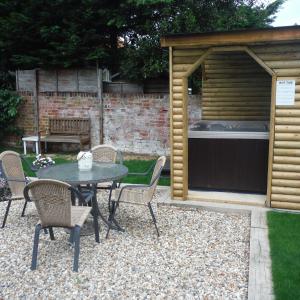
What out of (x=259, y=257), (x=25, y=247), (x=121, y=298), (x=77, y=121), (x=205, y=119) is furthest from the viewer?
(x=77, y=121)

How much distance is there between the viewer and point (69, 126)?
10000 millimetres

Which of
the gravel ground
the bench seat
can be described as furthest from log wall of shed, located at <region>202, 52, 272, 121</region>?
the gravel ground

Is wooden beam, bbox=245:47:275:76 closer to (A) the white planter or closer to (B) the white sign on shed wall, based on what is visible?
(B) the white sign on shed wall

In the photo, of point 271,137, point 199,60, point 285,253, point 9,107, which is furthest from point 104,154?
point 9,107

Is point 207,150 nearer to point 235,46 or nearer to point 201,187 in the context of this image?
point 201,187

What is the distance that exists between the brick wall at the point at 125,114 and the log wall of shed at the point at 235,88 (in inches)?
39.1

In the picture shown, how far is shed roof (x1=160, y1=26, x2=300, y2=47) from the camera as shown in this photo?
464cm

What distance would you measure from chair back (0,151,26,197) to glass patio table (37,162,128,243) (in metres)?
0.48

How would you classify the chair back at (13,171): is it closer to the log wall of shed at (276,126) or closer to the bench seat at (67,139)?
the log wall of shed at (276,126)

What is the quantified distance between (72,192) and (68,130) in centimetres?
599

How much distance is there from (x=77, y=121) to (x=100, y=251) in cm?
635

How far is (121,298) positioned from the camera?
10.2ft

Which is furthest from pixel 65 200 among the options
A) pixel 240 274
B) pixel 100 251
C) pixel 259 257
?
pixel 259 257

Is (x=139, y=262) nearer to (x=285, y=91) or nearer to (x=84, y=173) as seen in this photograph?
(x=84, y=173)
